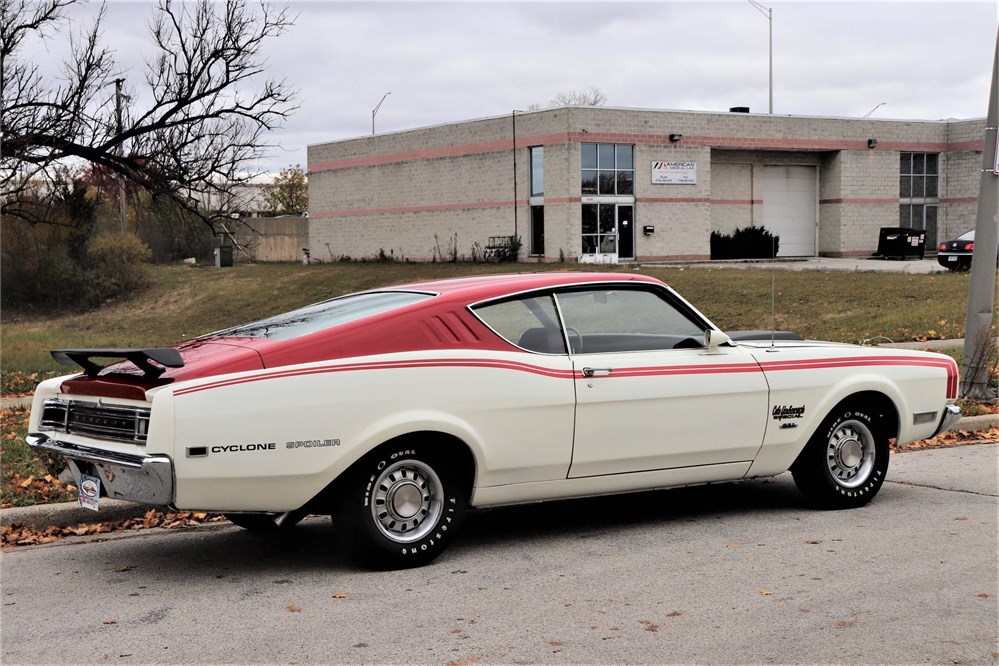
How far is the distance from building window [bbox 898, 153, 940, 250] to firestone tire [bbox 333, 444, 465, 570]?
48786 millimetres

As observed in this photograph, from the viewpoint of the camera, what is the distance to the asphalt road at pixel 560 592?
4.68 meters

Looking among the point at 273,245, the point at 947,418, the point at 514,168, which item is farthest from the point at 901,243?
the point at 947,418

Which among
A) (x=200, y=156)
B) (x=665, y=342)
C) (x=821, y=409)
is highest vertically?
(x=200, y=156)

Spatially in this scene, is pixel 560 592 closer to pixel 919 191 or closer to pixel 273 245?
pixel 919 191

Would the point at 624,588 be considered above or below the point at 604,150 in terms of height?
below

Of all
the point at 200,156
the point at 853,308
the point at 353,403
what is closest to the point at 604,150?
the point at 853,308

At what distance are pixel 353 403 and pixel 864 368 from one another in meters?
3.34

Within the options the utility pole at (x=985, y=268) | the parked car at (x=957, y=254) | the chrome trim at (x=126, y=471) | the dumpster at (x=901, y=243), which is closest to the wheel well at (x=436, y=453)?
the chrome trim at (x=126, y=471)

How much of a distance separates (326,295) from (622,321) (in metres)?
33.6

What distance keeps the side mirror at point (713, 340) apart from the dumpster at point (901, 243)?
42.3 metres

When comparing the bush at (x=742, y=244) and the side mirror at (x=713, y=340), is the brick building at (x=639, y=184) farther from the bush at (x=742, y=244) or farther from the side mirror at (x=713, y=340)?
the side mirror at (x=713, y=340)

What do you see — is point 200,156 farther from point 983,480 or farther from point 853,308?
point 983,480

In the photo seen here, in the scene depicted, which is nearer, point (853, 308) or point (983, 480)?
point (983, 480)

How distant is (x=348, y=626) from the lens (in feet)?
16.3
